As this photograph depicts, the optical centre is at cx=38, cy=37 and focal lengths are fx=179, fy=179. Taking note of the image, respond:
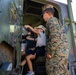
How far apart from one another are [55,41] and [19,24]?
0.48 metres

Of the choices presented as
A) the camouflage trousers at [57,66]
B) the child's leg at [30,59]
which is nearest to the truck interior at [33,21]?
the child's leg at [30,59]

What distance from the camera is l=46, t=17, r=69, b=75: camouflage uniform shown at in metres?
2.01

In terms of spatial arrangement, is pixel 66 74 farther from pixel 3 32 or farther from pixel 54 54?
pixel 3 32

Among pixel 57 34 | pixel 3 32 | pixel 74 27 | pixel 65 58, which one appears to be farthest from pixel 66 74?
pixel 74 27

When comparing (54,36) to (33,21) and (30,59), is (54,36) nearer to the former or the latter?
(30,59)

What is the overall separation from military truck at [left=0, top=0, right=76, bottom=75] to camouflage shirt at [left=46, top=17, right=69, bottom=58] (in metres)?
0.35

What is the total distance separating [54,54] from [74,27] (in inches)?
46.2

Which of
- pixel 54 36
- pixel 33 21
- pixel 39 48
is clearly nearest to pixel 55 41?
pixel 54 36

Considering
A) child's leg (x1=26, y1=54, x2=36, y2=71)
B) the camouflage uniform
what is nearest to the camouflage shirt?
the camouflage uniform

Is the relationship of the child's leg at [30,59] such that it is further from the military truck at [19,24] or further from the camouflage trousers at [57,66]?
the camouflage trousers at [57,66]

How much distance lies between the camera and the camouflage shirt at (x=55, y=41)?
205 centimetres

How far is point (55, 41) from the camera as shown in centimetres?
205

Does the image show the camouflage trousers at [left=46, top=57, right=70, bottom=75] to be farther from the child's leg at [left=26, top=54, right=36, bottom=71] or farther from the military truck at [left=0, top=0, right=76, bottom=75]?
the child's leg at [left=26, top=54, right=36, bottom=71]

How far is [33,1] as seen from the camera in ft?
10.0
